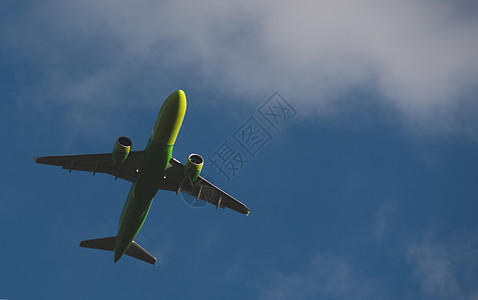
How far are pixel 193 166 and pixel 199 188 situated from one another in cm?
452

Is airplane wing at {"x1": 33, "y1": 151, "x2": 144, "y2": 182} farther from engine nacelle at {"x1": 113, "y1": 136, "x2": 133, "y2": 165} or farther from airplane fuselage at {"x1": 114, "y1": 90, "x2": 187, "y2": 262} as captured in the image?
airplane fuselage at {"x1": 114, "y1": 90, "x2": 187, "y2": 262}

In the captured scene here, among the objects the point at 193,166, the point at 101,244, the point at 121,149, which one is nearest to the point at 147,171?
the point at 121,149

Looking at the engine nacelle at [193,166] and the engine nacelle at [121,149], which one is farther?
the engine nacelle at [193,166]

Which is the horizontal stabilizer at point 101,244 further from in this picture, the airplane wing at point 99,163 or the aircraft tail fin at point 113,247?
the airplane wing at point 99,163

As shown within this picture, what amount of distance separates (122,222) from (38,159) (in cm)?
881

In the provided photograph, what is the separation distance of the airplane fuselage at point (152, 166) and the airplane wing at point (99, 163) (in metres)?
2.84

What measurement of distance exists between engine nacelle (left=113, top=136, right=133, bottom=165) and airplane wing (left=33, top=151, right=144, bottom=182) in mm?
1710

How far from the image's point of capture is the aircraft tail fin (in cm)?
4403

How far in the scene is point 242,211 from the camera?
4359cm

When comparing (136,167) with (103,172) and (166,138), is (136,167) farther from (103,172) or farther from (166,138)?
(166,138)

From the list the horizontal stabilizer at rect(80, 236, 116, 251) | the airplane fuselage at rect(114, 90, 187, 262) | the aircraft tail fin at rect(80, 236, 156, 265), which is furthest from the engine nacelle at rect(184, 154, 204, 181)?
the horizontal stabilizer at rect(80, 236, 116, 251)

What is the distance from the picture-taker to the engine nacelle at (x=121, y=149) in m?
36.2

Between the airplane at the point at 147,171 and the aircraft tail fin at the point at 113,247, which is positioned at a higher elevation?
the airplane at the point at 147,171

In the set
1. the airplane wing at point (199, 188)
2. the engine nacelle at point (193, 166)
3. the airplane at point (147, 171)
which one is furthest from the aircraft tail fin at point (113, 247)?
the engine nacelle at point (193, 166)
